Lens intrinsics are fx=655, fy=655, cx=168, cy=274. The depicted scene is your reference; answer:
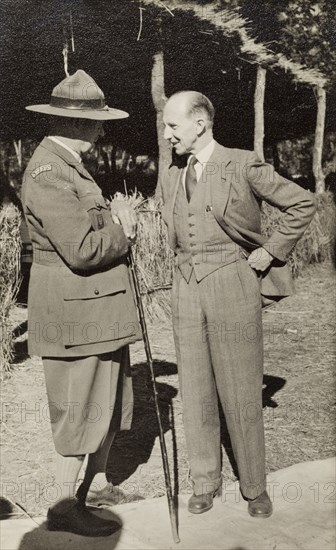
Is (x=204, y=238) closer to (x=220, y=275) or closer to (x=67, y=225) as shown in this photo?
(x=220, y=275)

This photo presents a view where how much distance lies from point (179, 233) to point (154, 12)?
6.83 metres

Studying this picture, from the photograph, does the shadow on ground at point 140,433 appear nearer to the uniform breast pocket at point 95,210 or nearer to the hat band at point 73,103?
the uniform breast pocket at point 95,210

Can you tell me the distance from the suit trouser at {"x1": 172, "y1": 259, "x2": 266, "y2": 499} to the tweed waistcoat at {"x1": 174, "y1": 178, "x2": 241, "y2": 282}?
4 cm

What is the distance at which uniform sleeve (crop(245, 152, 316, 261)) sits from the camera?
10.1ft

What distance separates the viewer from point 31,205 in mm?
2871

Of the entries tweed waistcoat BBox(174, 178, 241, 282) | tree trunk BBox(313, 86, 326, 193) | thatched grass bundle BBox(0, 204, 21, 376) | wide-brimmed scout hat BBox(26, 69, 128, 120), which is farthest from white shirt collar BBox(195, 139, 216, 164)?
tree trunk BBox(313, 86, 326, 193)

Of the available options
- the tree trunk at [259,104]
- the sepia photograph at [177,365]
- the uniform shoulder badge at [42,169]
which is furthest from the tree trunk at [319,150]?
the uniform shoulder badge at [42,169]

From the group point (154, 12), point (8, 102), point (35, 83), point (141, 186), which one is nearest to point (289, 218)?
point (154, 12)

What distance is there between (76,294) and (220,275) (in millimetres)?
694

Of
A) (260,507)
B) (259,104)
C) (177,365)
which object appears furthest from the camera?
(259,104)

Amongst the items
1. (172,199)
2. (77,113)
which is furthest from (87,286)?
(77,113)

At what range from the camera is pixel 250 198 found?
3125mm

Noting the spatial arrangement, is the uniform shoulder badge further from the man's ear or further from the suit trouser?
the suit trouser

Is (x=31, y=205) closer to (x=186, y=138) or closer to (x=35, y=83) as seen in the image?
(x=186, y=138)
